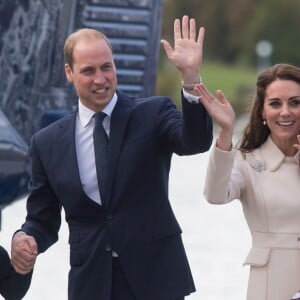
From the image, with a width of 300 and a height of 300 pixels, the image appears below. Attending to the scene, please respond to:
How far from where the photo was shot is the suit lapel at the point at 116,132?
14.5 ft

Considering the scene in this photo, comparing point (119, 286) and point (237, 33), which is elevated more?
point (119, 286)

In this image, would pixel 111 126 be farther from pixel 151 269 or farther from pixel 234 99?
pixel 234 99

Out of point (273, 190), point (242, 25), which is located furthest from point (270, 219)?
point (242, 25)

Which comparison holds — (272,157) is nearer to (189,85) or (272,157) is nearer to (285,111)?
(285,111)

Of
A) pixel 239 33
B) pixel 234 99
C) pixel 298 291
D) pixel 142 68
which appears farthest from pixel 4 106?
pixel 239 33

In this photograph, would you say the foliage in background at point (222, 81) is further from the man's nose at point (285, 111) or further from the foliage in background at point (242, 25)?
the man's nose at point (285, 111)

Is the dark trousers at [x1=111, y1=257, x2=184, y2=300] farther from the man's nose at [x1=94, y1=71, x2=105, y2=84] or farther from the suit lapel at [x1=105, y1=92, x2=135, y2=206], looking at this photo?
the man's nose at [x1=94, y1=71, x2=105, y2=84]

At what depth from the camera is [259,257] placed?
14.8 ft

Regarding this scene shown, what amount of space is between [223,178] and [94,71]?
0.52m

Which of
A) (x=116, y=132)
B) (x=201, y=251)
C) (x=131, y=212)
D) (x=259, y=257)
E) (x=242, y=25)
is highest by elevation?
(x=116, y=132)

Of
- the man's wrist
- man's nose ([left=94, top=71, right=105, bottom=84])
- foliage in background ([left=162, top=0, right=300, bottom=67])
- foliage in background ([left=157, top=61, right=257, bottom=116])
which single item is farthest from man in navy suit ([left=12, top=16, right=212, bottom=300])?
foliage in background ([left=162, top=0, right=300, bottom=67])

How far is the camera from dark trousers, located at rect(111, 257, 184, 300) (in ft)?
14.5

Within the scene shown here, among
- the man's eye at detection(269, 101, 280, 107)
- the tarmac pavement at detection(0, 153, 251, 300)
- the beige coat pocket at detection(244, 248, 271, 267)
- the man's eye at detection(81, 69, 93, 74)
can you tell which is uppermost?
the man's eye at detection(81, 69, 93, 74)

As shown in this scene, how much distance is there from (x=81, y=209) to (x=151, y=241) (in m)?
0.24
